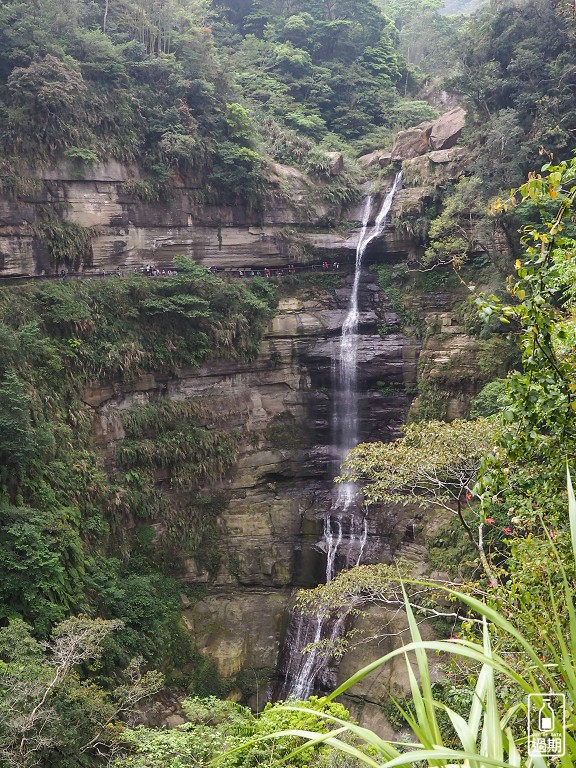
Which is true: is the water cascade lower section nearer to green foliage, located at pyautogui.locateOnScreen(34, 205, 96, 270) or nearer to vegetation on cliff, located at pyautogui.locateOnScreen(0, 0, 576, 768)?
vegetation on cliff, located at pyautogui.locateOnScreen(0, 0, 576, 768)

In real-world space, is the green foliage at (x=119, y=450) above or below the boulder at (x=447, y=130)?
below

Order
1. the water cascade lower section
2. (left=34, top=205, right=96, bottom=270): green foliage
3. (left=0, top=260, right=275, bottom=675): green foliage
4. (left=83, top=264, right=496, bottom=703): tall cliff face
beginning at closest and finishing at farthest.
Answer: (left=0, top=260, right=275, bottom=675): green foliage → the water cascade lower section → (left=83, top=264, right=496, bottom=703): tall cliff face → (left=34, top=205, right=96, bottom=270): green foliage

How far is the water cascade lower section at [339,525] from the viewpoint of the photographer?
1372 cm

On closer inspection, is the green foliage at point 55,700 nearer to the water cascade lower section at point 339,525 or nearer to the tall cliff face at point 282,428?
the water cascade lower section at point 339,525

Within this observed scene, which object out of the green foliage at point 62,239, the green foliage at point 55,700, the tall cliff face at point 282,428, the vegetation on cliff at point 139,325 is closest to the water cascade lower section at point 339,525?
the tall cliff face at point 282,428

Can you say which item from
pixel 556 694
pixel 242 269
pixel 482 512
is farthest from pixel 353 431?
pixel 556 694

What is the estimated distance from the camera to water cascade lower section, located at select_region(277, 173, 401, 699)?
1372 cm

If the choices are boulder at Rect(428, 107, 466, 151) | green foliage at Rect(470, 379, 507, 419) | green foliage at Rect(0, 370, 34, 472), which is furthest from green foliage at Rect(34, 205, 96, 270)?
boulder at Rect(428, 107, 466, 151)

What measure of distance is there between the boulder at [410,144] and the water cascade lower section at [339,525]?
2.79ft

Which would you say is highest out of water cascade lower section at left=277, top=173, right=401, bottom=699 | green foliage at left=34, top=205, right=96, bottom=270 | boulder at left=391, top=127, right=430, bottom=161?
boulder at left=391, top=127, right=430, bottom=161

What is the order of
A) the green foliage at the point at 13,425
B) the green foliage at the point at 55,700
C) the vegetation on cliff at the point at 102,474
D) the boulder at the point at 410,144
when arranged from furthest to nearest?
1. the boulder at the point at 410,144
2. the green foliage at the point at 13,425
3. the vegetation on cliff at the point at 102,474
4. the green foliage at the point at 55,700

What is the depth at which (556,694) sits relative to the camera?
7.70ft

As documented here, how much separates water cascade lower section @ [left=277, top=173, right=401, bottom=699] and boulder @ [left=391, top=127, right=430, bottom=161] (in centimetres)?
85

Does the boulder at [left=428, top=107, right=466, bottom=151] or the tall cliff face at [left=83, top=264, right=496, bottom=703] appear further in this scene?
the boulder at [left=428, top=107, right=466, bottom=151]
